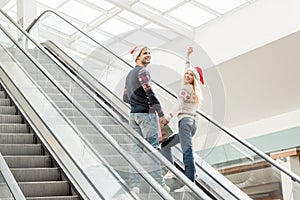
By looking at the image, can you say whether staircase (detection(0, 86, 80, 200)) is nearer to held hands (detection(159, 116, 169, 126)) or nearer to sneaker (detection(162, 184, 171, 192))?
sneaker (detection(162, 184, 171, 192))

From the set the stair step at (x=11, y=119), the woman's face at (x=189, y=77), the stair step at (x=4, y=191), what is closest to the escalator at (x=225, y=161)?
the woman's face at (x=189, y=77)

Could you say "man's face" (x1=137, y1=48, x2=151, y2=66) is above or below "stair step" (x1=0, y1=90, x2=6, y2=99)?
below

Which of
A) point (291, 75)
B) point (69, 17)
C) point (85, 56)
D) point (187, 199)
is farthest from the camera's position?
point (69, 17)

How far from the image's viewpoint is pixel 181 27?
13523 mm

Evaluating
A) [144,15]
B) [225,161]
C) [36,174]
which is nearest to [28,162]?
[36,174]

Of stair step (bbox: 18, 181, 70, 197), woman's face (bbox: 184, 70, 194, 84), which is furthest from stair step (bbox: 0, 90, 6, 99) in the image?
woman's face (bbox: 184, 70, 194, 84)

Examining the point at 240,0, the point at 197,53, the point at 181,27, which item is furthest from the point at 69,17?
the point at 240,0

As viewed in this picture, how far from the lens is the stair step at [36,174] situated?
5.75 meters

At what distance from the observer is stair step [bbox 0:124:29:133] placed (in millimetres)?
6656

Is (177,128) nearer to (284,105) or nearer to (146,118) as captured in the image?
(146,118)

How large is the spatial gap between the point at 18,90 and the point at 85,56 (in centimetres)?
203

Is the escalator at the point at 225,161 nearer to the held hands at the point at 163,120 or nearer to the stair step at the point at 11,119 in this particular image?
the held hands at the point at 163,120

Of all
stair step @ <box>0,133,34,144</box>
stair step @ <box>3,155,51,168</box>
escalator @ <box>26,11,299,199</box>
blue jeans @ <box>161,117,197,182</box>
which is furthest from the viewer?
stair step @ <box>0,133,34,144</box>

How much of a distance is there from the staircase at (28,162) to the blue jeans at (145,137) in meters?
0.71
